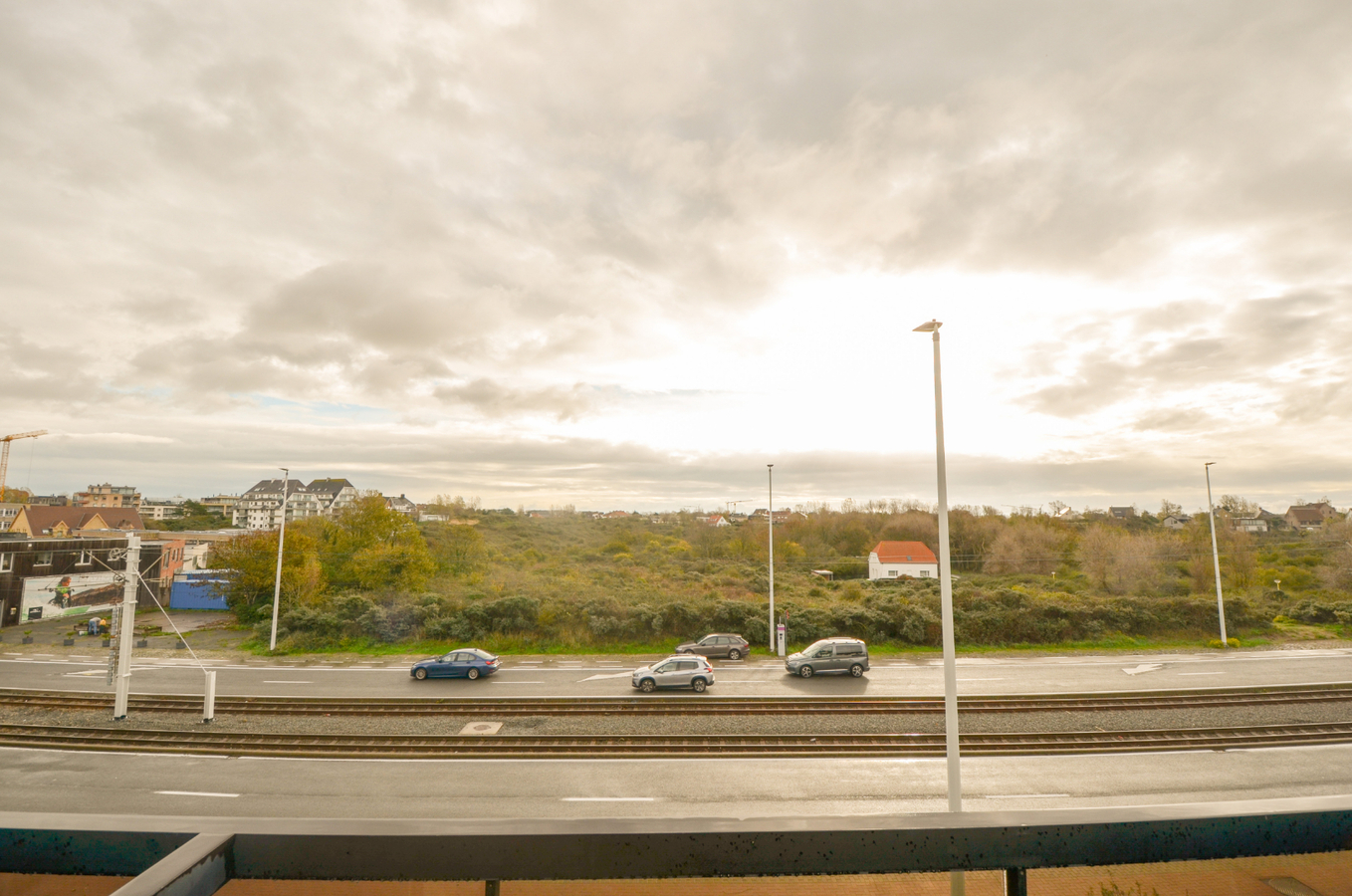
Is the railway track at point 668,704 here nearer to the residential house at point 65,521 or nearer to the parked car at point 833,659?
the parked car at point 833,659

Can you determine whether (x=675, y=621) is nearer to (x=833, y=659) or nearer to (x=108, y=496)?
(x=833, y=659)

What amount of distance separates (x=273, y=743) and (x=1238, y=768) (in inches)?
822

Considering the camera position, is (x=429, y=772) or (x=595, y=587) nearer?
(x=429, y=772)

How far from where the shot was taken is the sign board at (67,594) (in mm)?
31172

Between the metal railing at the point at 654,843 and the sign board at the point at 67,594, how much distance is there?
3921cm

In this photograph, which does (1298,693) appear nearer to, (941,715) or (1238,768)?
(1238,768)

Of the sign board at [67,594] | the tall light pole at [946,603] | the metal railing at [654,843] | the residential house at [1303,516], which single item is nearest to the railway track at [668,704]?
the tall light pole at [946,603]

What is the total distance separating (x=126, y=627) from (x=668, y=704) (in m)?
13.9

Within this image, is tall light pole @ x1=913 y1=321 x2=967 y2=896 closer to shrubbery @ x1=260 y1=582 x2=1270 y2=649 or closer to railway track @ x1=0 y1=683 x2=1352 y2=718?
railway track @ x1=0 y1=683 x2=1352 y2=718

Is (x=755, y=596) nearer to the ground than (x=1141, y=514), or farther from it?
nearer to the ground

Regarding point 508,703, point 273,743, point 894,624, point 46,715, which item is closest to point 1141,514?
point 894,624

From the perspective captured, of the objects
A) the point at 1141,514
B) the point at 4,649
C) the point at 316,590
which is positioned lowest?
the point at 4,649

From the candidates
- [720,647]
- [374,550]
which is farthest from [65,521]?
[720,647]

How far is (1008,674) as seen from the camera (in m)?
20.4
